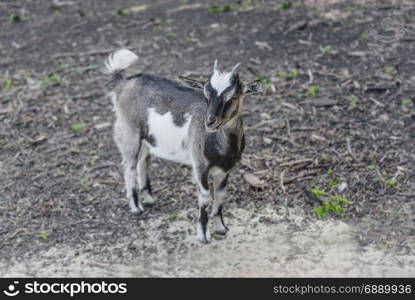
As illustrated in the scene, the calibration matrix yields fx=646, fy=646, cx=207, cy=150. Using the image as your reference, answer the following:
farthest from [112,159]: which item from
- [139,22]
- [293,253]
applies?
[139,22]

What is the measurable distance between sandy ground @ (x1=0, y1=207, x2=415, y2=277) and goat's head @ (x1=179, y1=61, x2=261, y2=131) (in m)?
1.53

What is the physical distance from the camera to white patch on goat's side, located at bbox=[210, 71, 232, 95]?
21.6ft

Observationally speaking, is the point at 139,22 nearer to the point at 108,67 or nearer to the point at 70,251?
the point at 108,67

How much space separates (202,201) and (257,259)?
0.89 m

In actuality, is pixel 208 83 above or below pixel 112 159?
above

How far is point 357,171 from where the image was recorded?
838 centimetres

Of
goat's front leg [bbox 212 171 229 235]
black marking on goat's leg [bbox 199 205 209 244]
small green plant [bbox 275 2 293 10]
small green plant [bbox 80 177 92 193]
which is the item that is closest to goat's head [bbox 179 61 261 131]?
goat's front leg [bbox 212 171 229 235]

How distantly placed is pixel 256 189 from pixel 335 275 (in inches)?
76.6

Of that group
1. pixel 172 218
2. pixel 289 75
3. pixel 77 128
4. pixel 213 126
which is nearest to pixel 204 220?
pixel 172 218

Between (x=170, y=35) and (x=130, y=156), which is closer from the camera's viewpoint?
(x=130, y=156)

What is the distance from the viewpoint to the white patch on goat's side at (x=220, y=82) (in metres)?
6.57

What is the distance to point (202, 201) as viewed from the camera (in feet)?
23.9

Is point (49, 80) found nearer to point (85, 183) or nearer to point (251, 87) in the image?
point (85, 183)

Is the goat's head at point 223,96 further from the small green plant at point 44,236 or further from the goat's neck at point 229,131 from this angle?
the small green plant at point 44,236
